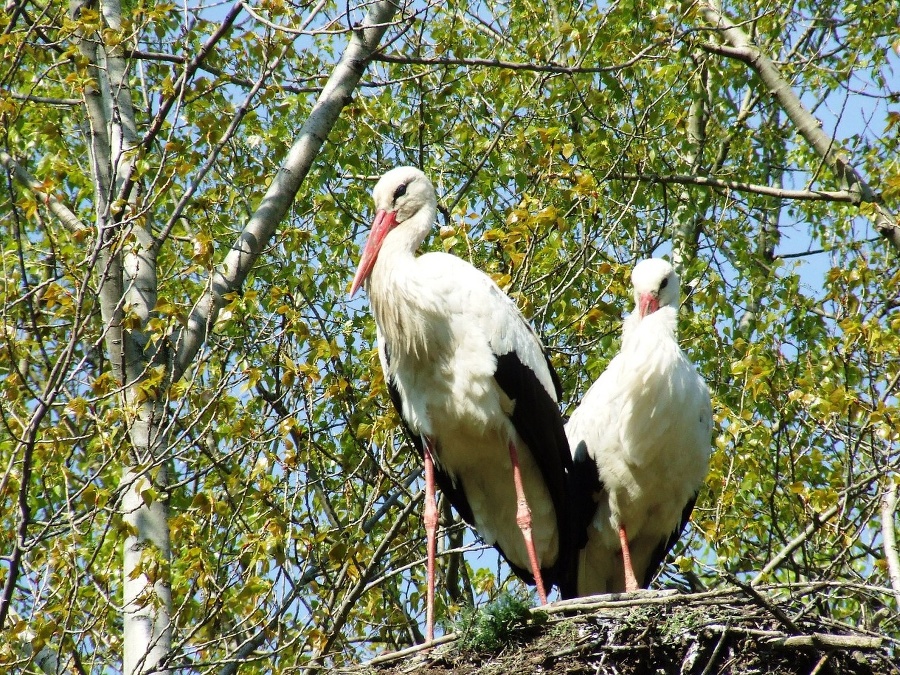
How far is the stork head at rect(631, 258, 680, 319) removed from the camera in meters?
6.04

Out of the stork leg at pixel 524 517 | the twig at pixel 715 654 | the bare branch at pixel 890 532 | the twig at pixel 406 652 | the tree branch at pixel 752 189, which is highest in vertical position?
the tree branch at pixel 752 189

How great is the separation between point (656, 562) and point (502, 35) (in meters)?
3.59

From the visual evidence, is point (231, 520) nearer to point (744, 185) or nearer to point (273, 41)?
point (273, 41)

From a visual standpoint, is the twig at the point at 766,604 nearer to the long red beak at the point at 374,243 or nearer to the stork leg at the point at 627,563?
the stork leg at the point at 627,563

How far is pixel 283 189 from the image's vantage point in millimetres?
6301

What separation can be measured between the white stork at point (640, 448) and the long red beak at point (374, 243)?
1356 mm

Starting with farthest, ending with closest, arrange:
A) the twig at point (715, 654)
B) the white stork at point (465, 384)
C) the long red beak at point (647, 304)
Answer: the long red beak at point (647, 304) < the white stork at point (465, 384) < the twig at point (715, 654)

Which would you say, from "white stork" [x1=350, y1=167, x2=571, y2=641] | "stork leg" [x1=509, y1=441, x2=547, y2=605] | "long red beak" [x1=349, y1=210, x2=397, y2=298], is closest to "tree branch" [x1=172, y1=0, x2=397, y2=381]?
"long red beak" [x1=349, y1=210, x2=397, y2=298]

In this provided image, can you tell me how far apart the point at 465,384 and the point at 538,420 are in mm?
402

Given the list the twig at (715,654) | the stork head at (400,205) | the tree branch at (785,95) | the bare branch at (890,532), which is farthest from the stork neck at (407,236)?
the tree branch at (785,95)

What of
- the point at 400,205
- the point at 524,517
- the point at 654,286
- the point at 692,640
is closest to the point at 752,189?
the point at 654,286

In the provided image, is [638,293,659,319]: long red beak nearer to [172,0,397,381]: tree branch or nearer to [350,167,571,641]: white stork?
[350,167,571,641]: white stork

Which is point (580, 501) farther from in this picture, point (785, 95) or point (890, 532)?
point (785, 95)

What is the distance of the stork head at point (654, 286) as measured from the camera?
6043 mm
